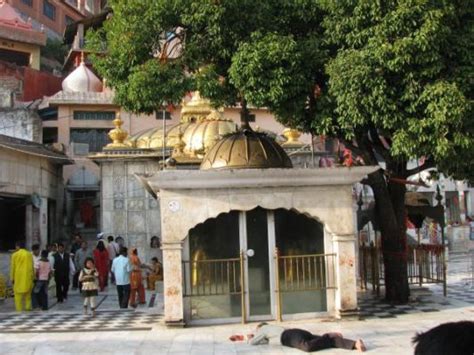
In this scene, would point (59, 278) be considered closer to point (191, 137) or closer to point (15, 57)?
point (191, 137)

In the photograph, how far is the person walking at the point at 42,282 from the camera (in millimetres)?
14117

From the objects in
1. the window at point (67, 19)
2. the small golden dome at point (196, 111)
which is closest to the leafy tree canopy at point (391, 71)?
the small golden dome at point (196, 111)

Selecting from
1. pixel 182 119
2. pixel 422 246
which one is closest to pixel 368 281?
pixel 422 246

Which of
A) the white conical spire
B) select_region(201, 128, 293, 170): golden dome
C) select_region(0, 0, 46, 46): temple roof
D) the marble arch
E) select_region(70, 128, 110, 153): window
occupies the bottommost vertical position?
the marble arch

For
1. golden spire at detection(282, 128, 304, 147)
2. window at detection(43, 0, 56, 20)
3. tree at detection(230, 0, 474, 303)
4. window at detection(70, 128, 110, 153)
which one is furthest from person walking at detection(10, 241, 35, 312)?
window at detection(43, 0, 56, 20)

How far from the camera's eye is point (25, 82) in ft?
116

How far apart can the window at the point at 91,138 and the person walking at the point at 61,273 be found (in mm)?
14153

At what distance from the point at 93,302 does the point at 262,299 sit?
14.0ft

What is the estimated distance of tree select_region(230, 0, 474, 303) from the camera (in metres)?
9.93

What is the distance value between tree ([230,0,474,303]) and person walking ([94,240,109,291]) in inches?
329

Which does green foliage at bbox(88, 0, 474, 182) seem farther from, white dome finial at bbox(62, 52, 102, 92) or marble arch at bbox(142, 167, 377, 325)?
white dome finial at bbox(62, 52, 102, 92)

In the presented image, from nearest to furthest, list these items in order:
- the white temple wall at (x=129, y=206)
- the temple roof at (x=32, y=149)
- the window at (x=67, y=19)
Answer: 1. the temple roof at (x=32, y=149)
2. the white temple wall at (x=129, y=206)
3. the window at (x=67, y=19)

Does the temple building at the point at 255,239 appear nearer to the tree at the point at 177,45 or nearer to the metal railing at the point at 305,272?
the metal railing at the point at 305,272

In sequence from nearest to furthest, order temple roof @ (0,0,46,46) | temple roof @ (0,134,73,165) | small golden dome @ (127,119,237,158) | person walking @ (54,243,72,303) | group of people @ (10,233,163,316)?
group of people @ (10,233,163,316) → person walking @ (54,243,72,303) → temple roof @ (0,134,73,165) → small golden dome @ (127,119,237,158) → temple roof @ (0,0,46,46)
